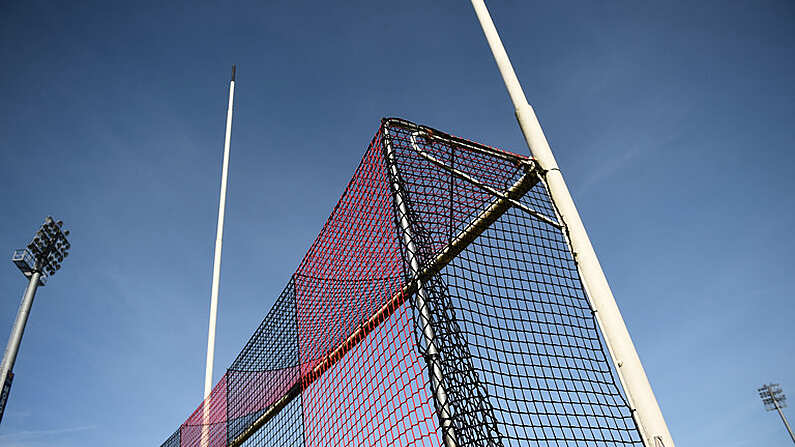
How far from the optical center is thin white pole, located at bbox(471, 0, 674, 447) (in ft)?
7.81

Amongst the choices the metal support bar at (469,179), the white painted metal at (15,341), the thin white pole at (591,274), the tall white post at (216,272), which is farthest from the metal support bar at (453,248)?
the white painted metal at (15,341)

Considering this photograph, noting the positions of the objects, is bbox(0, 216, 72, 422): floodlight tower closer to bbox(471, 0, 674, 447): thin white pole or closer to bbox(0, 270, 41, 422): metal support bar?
bbox(0, 270, 41, 422): metal support bar

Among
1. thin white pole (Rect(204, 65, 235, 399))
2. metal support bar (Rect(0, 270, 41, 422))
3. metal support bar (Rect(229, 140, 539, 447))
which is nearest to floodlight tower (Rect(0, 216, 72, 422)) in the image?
metal support bar (Rect(0, 270, 41, 422))

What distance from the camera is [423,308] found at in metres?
2.75

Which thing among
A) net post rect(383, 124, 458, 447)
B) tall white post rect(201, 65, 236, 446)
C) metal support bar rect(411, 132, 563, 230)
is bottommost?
net post rect(383, 124, 458, 447)

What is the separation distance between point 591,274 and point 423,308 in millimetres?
1029

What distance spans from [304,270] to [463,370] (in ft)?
8.65

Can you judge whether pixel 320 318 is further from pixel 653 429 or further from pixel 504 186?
pixel 653 429

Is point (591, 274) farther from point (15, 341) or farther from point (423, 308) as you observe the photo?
point (15, 341)

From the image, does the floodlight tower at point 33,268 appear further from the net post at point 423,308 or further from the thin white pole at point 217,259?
the net post at point 423,308

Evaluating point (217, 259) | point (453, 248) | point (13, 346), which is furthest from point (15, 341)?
point (453, 248)

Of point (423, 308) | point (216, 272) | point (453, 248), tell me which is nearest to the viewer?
point (423, 308)

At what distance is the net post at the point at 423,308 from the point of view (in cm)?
242

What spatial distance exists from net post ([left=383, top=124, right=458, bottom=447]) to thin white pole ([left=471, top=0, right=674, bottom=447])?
953mm
